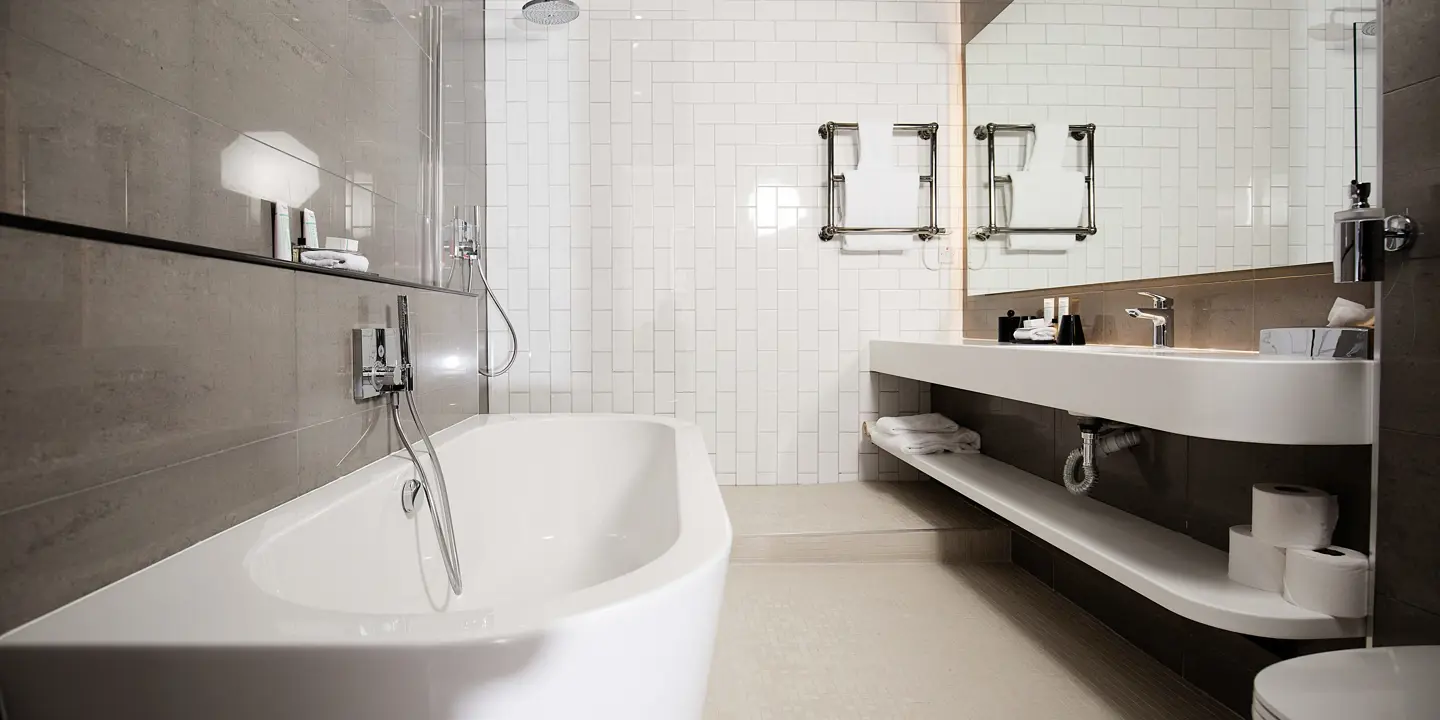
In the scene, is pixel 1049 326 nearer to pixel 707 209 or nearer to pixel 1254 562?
pixel 1254 562

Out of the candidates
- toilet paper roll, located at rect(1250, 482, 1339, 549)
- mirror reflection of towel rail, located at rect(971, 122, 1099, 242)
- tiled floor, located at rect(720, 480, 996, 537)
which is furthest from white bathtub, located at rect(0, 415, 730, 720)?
mirror reflection of towel rail, located at rect(971, 122, 1099, 242)

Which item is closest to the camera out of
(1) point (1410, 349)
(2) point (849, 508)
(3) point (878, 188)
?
(1) point (1410, 349)

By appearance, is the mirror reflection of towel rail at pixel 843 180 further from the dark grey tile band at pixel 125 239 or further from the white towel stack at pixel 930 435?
the dark grey tile band at pixel 125 239

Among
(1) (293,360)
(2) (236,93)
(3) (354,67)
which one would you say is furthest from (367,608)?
(3) (354,67)

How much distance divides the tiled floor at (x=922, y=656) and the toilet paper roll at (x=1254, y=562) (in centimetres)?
41

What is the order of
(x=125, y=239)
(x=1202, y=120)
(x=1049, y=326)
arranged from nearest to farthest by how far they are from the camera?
1. (x=125, y=239)
2. (x=1202, y=120)
3. (x=1049, y=326)

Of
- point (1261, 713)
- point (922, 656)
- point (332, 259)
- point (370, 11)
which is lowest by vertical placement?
point (922, 656)

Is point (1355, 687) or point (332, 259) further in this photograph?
point (332, 259)

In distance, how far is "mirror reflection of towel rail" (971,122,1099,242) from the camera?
7.84ft

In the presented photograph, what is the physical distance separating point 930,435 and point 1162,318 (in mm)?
1174

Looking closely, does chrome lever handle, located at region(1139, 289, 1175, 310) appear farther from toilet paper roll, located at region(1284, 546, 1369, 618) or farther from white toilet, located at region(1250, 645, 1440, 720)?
Result: white toilet, located at region(1250, 645, 1440, 720)

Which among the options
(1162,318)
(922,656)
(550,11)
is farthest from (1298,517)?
(550,11)

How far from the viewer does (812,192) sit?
10.8ft

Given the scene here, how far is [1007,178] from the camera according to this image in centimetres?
303
